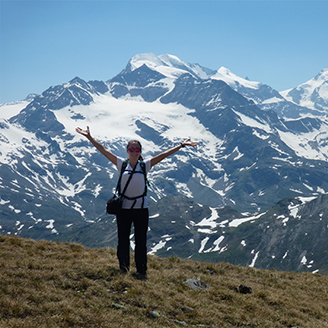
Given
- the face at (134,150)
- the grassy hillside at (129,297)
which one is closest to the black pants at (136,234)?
the grassy hillside at (129,297)

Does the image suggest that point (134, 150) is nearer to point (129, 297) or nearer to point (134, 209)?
point (134, 209)

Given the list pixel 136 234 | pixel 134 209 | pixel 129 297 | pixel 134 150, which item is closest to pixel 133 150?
pixel 134 150

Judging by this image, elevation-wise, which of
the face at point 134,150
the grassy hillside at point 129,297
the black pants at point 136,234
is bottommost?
the grassy hillside at point 129,297

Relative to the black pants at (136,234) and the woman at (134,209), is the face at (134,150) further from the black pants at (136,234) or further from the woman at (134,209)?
the black pants at (136,234)

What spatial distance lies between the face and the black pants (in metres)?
1.97

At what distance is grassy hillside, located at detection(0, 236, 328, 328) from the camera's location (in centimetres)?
1143

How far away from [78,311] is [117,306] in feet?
4.58

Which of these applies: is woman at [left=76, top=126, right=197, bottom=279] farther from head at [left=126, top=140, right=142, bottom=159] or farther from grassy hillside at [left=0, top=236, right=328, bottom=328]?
grassy hillside at [left=0, top=236, right=328, bottom=328]

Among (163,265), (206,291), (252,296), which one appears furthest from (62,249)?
(252,296)

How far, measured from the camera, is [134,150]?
15023 millimetres

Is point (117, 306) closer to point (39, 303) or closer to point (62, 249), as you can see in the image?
point (39, 303)

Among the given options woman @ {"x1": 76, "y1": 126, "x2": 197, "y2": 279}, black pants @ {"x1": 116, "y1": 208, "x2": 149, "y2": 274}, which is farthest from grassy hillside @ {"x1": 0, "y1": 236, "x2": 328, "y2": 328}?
woman @ {"x1": 76, "y1": 126, "x2": 197, "y2": 279}

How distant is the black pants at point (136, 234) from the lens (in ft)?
49.2

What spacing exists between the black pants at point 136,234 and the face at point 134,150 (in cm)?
197
